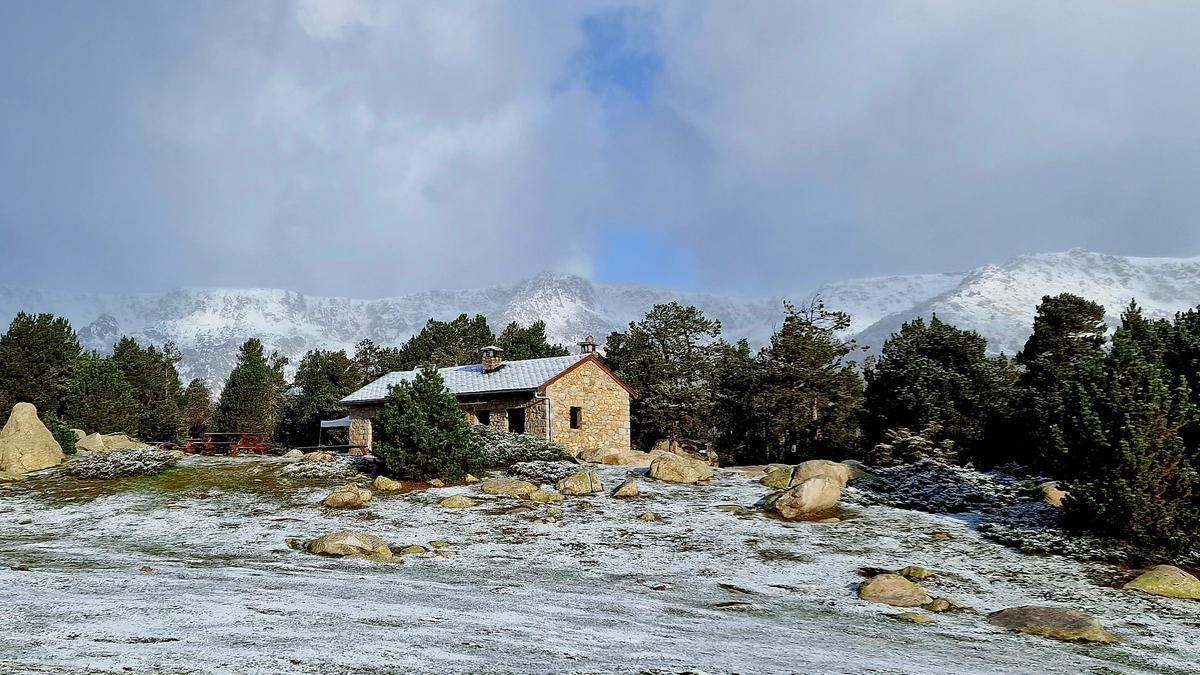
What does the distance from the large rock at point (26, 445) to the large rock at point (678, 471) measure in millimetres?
22185

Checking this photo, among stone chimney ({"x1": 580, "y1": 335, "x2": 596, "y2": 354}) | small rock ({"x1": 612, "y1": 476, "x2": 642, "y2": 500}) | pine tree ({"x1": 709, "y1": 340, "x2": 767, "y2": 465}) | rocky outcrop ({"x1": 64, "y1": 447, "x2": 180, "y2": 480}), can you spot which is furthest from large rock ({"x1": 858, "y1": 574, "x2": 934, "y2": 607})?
pine tree ({"x1": 709, "y1": 340, "x2": 767, "y2": 465})

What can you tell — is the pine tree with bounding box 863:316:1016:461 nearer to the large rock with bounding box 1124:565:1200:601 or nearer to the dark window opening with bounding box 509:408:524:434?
the dark window opening with bounding box 509:408:524:434

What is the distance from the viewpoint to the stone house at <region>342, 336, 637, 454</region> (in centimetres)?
3356

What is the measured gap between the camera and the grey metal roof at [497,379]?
34.6 meters

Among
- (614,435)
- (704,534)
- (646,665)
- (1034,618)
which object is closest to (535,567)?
(704,534)

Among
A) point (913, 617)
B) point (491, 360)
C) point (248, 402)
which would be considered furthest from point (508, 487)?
point (248, 402)

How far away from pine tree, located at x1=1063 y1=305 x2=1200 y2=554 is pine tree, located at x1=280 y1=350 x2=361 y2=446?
50.5 meters

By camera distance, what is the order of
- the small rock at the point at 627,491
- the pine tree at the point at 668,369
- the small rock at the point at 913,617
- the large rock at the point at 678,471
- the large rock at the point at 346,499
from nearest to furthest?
the small rock at the point at 913,617
the large rock at the point at 346,499
the small rock at the point at 627,491
the large rock at the point at 678,471
the pine tree at the point at 668,369

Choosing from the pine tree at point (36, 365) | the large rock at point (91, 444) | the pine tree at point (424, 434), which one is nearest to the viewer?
the pine tree at point (424, 434)

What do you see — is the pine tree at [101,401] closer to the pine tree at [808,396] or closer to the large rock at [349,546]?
the large rock at [349,546]

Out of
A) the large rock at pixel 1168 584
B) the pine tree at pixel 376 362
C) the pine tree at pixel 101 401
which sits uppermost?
the pine tree at pixel 376 362

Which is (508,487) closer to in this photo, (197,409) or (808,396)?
(808,396)

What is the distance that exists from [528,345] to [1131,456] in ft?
171

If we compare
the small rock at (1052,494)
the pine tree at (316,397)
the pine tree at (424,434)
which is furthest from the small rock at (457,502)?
the pine tree at (316,397)
